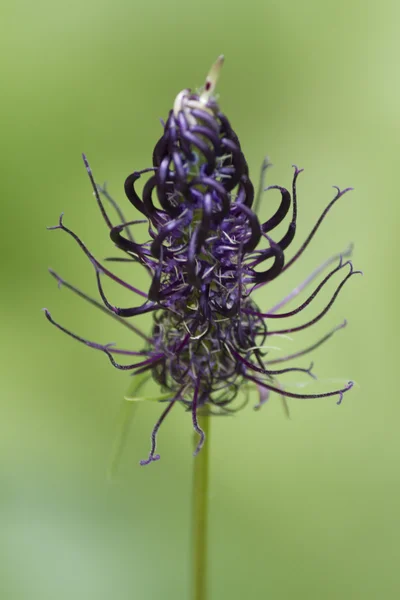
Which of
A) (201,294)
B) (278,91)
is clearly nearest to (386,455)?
(201,294)

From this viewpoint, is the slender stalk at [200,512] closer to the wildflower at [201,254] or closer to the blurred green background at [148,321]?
the wildflower at [201,254]

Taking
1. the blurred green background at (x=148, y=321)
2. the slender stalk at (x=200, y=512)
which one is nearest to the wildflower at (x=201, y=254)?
the slender stalk at (x=200, y=512)

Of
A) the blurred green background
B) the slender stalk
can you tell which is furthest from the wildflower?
the blurred green background

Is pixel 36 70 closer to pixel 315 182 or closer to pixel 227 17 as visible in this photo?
pixel 227 17

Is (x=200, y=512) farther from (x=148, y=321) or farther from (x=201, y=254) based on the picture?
(x=148, y=321)

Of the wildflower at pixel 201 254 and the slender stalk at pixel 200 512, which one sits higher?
the wildflower at pixel 201 254

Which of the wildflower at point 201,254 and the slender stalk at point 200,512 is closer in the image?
the wildflower at point 201,254

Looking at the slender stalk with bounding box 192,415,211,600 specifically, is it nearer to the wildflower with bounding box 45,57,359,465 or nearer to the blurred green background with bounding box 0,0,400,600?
the wildflower with bounding box 45,57,359,465
